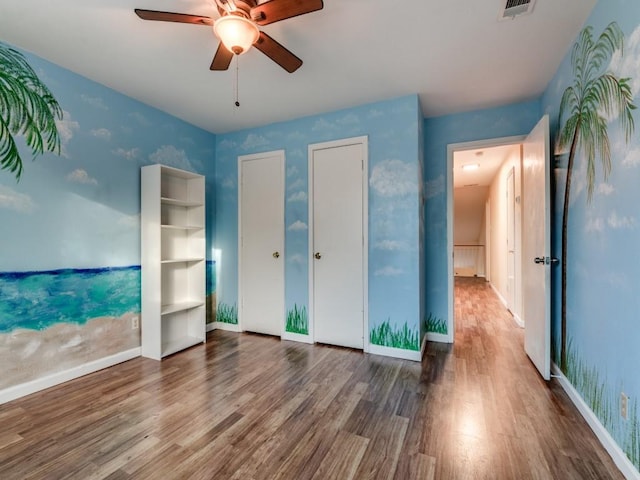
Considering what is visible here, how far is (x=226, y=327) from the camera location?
12.5 feet

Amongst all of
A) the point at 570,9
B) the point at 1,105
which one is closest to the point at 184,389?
the point at 1,105

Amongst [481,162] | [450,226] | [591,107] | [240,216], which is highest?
[481,162]

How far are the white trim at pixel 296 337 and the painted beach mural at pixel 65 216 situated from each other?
4.95ft

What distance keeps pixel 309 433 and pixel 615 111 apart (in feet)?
8.04

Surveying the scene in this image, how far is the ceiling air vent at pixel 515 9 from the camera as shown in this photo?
173 centimetres

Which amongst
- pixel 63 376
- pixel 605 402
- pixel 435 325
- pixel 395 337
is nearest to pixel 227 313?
pixel 63 376

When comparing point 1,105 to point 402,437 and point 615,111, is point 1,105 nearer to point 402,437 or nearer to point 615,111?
point 402,437

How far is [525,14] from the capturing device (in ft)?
5.99

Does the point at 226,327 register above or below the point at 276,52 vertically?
below

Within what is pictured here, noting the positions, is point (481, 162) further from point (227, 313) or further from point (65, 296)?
point (65, 296)

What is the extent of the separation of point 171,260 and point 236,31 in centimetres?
220

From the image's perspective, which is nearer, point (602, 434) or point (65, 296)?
point (602, 434)

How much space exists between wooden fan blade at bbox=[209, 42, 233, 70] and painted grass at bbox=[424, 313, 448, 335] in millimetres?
3102

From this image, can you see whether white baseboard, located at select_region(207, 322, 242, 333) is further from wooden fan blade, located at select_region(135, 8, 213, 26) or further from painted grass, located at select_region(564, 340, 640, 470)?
painted grass, located at select_region(564, 340, 640, 470)
